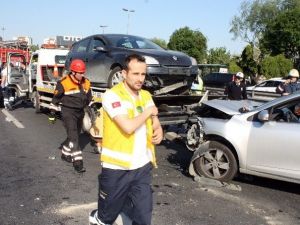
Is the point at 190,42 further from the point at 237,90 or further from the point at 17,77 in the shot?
the point at 237,90

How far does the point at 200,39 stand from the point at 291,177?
54573 mm

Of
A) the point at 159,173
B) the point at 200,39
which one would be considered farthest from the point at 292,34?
the point at 159,173

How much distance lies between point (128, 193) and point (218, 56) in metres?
58.0

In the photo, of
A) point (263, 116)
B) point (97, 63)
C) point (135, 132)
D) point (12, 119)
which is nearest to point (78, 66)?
point (97, 63)

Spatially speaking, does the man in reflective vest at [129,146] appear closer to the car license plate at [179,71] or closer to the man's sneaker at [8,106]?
the car license plate at [179,71]

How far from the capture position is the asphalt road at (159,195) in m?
5.01

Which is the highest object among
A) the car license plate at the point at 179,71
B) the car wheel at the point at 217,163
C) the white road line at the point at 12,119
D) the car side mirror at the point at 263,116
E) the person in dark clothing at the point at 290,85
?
the car license plate at the point at 179,71

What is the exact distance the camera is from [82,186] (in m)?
6.18

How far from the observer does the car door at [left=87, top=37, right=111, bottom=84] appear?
32.5 feet

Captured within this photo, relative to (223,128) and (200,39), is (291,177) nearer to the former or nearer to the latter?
(223,128)

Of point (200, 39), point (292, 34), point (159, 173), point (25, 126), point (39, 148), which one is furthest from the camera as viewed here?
point (200, 39)

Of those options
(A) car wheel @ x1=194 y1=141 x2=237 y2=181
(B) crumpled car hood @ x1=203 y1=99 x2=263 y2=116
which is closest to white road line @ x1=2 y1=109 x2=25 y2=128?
(B) crumpled car hood @ x1=203 y1=99 x2=263 y2=116

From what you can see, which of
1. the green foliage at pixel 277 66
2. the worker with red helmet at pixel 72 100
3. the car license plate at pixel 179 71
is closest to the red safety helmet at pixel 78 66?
the worker with red helmet at pixel 72 100

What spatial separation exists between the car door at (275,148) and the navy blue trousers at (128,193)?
2.82 metres
